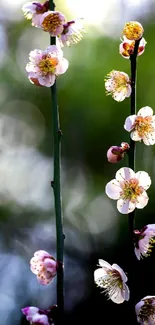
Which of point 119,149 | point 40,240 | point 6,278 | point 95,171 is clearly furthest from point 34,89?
point 119,149

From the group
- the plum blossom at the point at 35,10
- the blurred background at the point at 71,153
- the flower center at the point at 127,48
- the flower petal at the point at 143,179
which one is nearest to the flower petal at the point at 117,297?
the flower petal at the point at 143,179

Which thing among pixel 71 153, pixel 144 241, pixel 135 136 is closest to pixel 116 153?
pixel 135 136

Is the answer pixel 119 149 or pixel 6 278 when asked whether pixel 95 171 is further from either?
pixel 119 149

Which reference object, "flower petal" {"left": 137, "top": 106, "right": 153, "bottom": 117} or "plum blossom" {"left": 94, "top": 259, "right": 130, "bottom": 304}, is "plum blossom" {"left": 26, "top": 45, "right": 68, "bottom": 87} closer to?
"flower petal" {"left": 137, "top": 106, "right": 153, "bottom": 117}

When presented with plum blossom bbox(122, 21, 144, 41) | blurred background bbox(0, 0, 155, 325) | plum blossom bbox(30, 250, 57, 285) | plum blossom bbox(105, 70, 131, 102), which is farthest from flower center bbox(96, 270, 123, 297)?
blurred background bbox(0, 0, 155, 325)

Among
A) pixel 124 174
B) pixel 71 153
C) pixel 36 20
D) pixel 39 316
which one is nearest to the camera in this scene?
pixel 39 316

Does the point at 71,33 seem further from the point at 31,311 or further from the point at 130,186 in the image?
the point at 31,311
